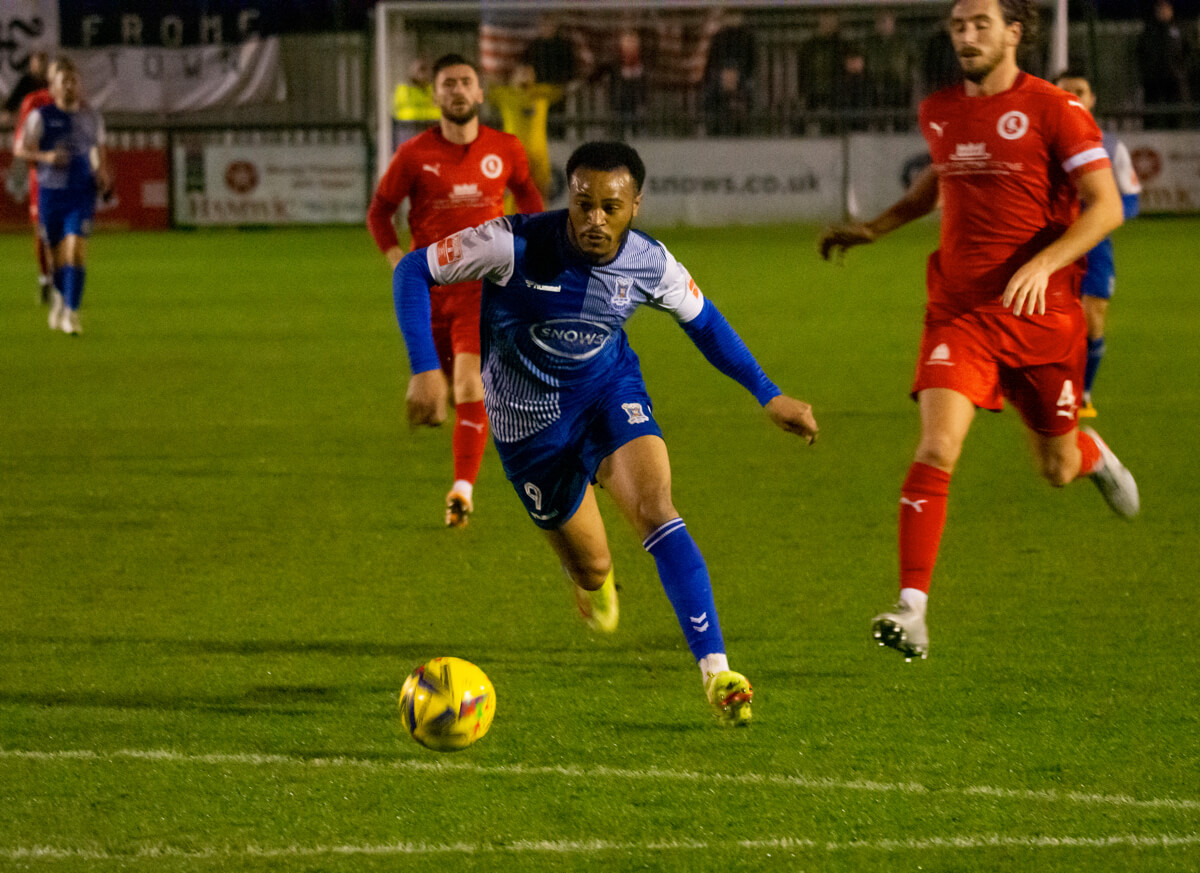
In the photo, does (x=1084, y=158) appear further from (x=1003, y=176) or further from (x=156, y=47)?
(x=156, y=47)

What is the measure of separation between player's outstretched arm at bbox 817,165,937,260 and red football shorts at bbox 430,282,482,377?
1862 mm

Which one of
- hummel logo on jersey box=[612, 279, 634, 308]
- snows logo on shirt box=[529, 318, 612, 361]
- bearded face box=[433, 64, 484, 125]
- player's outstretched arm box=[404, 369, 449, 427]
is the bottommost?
player's outstretched arm box=[404, 369, 449, 427]

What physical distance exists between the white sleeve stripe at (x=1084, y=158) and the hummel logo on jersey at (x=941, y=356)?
0.67 m

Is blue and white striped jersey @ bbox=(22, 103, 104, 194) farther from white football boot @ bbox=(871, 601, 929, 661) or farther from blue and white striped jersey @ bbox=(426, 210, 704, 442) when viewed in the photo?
white football boot @ bbox=(871, 601, 929, 661)

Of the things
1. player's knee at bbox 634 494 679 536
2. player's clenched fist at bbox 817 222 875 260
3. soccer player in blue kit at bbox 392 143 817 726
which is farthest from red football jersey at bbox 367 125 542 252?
player's knee at bbox 634 494 679 536

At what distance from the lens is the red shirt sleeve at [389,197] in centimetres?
773

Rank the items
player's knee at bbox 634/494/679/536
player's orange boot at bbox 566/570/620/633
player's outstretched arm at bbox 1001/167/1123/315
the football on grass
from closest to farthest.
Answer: the football on grass → player's knee at bbox 634/494/679/536 → player's outstretched arm at bbox 1001/167/1123/315 → player's orange boot at bbox 566/570/620/633

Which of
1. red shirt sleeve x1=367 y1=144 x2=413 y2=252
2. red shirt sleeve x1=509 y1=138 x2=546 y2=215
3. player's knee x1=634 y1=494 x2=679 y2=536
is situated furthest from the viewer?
red shirt sleeve x1=509 y1=138 x2=546 y2=215

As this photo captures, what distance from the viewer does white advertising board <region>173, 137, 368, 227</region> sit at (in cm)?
2555

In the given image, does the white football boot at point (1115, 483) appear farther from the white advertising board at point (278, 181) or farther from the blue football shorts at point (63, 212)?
the white advertising board at point (278, 181)

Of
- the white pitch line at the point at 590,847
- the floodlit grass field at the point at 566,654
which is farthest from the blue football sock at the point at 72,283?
the white pitch line at the point at 590,847

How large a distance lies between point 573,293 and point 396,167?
127 inches

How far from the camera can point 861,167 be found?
24156 mm

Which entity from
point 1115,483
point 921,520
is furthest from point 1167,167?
point 921,520
